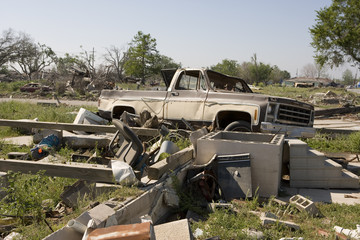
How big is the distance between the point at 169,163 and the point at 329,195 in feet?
9.23

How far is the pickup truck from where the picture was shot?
23.8 ft

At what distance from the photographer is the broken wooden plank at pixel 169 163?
15.3ft

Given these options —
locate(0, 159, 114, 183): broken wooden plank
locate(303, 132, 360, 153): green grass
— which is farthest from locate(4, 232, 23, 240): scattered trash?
locate(303, 132, 360, 153): green grass

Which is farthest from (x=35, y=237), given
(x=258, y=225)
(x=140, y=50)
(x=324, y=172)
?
(x=140, y=50)

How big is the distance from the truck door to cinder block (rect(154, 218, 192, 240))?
4517 mm

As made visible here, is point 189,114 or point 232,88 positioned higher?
point 232,88

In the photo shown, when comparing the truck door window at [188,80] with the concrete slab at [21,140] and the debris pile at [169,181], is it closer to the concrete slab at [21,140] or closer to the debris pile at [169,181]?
the debris pile at [169,181]

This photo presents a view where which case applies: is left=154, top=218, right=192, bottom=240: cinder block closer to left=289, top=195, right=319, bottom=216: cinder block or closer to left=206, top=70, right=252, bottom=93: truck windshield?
left=289, top=195, right=319, bottom=216: cinder block

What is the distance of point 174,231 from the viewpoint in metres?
3.40

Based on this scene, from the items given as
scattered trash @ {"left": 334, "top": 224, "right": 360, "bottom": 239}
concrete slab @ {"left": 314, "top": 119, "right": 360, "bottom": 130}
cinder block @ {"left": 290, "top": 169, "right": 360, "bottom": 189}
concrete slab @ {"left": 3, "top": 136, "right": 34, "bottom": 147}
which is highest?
concrete slab @ {"left": 3, "top": 136, "right": 34, "bottom": 147}

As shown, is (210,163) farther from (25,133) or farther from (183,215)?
(25,133)

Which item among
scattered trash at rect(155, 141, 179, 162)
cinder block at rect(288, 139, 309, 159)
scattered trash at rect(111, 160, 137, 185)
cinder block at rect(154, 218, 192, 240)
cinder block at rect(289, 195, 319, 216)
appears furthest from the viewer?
cinder block at rect(288, 139, 309, 159)

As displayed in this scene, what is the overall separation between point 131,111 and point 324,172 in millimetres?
4955

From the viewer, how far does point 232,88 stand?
29.2 ft
